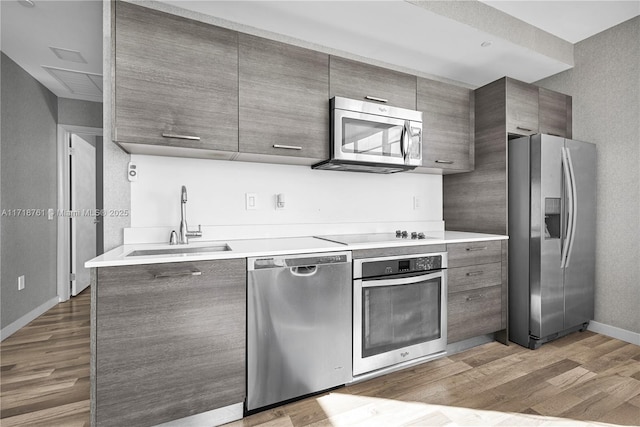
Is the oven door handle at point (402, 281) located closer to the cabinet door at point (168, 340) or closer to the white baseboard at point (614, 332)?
the cabinet door at point (168, 340)

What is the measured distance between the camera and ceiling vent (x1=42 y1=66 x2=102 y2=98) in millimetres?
3148

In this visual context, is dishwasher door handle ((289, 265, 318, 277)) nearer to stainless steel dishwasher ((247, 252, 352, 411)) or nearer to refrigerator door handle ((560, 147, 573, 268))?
stainless steel dishwasher ((247, 252, 352, 411))

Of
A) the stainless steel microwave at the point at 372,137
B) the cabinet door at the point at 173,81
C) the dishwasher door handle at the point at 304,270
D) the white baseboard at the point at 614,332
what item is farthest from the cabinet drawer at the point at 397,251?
the white baseboard at the point at 614,332

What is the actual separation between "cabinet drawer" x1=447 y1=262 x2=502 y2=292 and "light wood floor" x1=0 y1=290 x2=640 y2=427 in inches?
20.7

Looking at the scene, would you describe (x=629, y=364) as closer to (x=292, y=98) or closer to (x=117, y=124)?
(x=292, y=98)

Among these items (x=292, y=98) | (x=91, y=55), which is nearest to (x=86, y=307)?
(x=91, y=55)

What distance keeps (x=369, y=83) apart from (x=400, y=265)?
4.47 ft

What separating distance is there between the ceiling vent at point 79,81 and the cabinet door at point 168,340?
2.85m

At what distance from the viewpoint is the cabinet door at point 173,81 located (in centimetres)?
169

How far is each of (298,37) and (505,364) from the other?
2929mm

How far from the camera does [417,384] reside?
2.01 metres

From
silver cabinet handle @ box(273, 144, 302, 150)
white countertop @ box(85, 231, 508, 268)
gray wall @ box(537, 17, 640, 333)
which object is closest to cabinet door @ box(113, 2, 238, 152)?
silver cabinet handle @ box(273, 144, 302, 150)

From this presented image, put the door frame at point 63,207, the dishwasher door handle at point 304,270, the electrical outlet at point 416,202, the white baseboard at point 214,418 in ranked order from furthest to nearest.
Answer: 1. the door frame at point 63,207
2. the electrical outlet at point 416,202
3. the dishwasher door handle at point 304,270
4. the white baseboard at point 214,418

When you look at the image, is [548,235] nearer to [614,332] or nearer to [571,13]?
[614,332]
